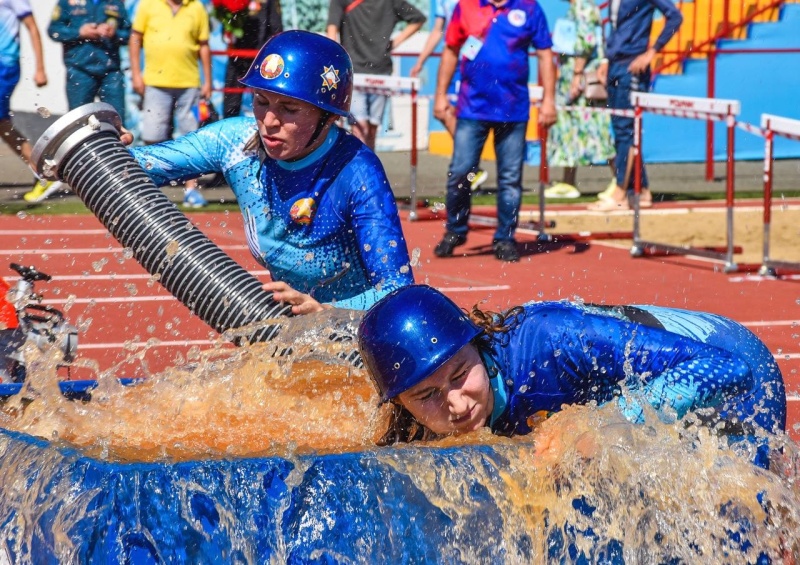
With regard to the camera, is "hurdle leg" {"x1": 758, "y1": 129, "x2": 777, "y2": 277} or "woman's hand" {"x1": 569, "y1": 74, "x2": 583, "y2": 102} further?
"woman's hand" {"x1": 569, "y1": 74, "x2": 583, "y2": 102}

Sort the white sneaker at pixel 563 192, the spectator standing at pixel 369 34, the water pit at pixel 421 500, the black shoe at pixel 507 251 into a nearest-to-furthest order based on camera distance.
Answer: the water pit at pixel 421 500, the black shoe at pixel 507 251, the spectator standing at pixel 369 34, the white sneaker at pixel 563 192

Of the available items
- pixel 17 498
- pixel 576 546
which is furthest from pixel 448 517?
pixel 17 498

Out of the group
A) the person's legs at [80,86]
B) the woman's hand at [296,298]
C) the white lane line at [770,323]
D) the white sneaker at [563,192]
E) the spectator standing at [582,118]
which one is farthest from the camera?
the white sneaker at [563,192]

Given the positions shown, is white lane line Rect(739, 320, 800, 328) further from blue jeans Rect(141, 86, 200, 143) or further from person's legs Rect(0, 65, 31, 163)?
person's legs Rect(0, 65, 31, 163)

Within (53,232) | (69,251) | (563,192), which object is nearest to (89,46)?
(53,232)

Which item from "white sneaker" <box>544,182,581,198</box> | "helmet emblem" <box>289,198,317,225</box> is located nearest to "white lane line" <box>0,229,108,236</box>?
"white sneaker" <box>544,182,581,198</box>

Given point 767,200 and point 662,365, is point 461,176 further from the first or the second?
point 662,365

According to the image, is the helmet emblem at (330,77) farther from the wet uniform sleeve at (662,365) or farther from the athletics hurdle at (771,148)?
Result: the athletics hurdle at (771,148)

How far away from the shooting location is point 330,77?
489 centimetres

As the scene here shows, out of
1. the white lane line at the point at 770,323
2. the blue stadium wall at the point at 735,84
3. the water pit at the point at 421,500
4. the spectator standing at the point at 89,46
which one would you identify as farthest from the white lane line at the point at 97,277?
the blue stadium wall at the point at 735,84

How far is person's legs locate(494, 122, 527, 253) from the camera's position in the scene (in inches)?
398

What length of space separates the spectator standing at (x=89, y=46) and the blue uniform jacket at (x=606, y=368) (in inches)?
383

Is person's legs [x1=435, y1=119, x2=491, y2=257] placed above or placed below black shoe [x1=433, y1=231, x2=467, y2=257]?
above

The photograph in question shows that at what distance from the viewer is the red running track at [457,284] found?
299 inches
